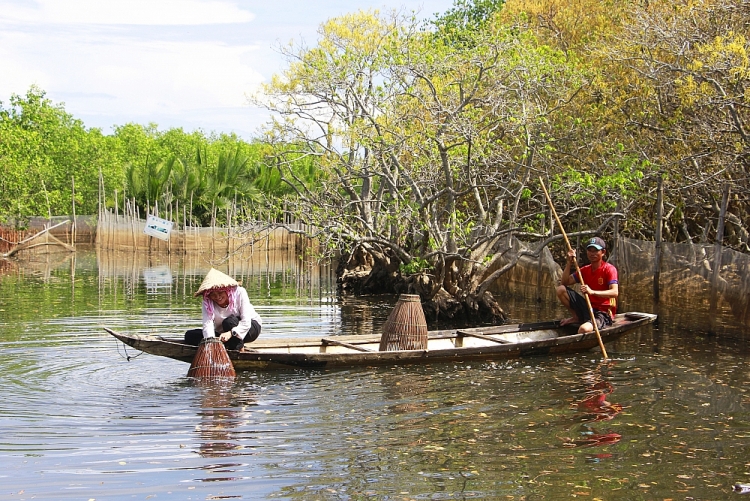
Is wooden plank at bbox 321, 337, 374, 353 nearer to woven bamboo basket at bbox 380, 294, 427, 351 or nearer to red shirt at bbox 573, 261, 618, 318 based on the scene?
woven bamboo basket at bbox 380, 294, 427, 351

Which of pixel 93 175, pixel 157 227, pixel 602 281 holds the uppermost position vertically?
pixel 93 175

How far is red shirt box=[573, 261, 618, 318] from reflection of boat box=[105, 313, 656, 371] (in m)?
0.36

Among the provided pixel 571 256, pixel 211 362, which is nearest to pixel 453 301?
pixel 571 256

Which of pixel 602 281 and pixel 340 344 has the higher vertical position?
pixel 602 281

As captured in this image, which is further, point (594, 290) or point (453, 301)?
point (453, 301)

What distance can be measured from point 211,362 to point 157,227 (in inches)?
1276

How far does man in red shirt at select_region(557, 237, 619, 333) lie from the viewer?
13.0 meters

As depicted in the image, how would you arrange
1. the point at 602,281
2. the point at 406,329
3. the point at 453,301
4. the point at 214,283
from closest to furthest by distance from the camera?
the point at 214,283 < the point at 406,329 < the point at 602,281 < the point at 453,301

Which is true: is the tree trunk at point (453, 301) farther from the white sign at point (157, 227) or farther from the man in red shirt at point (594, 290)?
the white sign at point (157, 227)

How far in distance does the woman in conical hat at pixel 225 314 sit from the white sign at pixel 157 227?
103 feet

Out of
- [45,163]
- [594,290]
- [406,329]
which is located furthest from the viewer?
[45,163]

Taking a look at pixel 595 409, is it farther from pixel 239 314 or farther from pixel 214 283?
pixel 214 283

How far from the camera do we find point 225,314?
11.4 metres

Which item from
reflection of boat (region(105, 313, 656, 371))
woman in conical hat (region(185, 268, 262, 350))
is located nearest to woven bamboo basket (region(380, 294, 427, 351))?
reflection of boat (region(105, 313, 656, 371))
